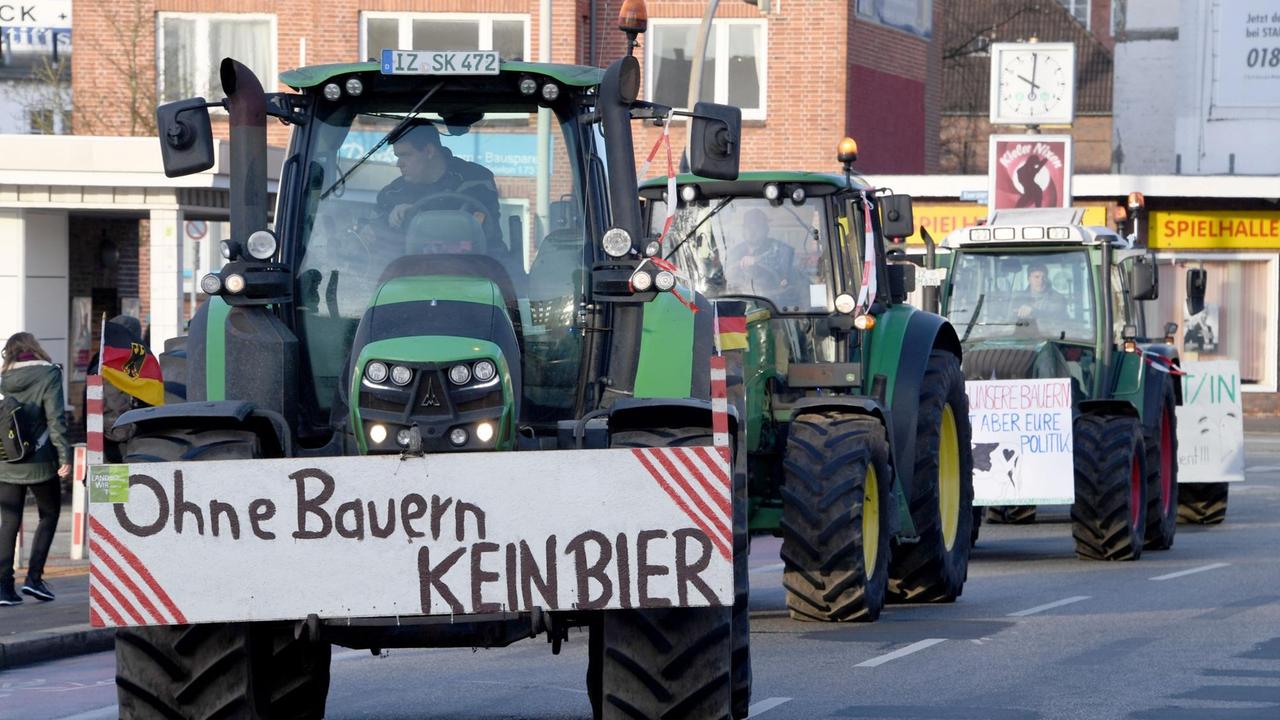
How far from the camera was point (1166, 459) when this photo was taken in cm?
2027

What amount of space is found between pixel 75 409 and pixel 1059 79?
53.7ft

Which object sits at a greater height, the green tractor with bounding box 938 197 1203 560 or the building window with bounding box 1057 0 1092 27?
the building window with bounding box 1057 0 1092 27

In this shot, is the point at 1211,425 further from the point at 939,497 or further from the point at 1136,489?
the point at 939,497

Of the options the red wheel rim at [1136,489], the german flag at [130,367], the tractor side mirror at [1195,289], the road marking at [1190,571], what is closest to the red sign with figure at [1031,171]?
the tractor side mirror at [1195,289]

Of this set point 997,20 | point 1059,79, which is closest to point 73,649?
point 1059,79

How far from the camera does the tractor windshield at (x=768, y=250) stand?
13.9 meters

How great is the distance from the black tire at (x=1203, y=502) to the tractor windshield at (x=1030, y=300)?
429 centimetres

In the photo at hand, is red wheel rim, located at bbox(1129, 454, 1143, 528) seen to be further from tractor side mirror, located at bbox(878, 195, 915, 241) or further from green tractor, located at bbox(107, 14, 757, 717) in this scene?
green tractor, located at bbox(107, 14, 757, 717)

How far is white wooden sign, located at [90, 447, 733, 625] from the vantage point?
7176mm

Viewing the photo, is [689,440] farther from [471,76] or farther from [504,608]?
[471,76]

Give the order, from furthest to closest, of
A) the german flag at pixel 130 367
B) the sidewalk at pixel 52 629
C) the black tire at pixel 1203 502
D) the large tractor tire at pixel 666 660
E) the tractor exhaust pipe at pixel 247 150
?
the black tire at pixel 1203 502 → the german flag at pixel 130 367 → the sidewalk at pixel 52 629 → the tractor exhaust pipe at pixel 247 150 → the large tractor tire at pixel 666 660

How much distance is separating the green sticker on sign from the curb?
5.52 meters

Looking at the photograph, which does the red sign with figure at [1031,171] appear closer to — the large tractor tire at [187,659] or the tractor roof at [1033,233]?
the tractor roof at [1033,233]

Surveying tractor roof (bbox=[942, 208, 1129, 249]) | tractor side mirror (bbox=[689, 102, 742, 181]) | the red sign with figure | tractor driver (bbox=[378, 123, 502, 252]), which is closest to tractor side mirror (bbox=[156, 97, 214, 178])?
tractor driver (bbox=[378, 123, 502, 252])
